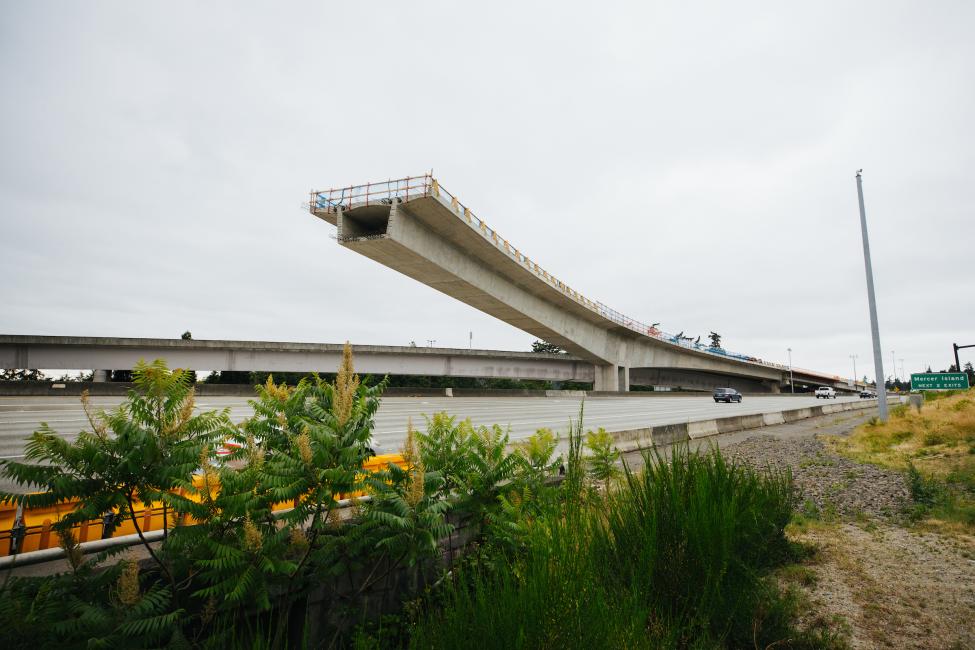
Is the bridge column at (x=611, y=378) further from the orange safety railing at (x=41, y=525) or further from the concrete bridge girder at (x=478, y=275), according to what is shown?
the orange safety railing at (x=41, y=525)

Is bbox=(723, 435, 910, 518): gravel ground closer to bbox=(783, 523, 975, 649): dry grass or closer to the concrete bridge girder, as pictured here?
bbox=(783, 523, 975, 649): dry grass

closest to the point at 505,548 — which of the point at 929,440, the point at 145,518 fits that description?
the point at 145,518

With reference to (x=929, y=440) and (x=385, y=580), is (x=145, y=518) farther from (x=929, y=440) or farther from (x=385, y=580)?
(x=929, y=440)

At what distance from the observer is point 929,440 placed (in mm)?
12672

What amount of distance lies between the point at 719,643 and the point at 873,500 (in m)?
6.28

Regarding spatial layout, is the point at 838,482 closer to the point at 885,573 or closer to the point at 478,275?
the point at 885,573

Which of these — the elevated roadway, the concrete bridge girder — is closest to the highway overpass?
the elevated roadway

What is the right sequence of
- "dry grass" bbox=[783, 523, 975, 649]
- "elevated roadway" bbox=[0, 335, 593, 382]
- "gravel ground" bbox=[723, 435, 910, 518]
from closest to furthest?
"dry grass" bbox=[783, 523, 975, 649]
"gravel ground" bbox=[723, 435, 910, 518]
"elevated roadway" bbox=[0, 335, 593, 382]

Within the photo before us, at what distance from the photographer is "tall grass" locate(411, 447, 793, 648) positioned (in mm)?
2613

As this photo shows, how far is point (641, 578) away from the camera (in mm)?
3469

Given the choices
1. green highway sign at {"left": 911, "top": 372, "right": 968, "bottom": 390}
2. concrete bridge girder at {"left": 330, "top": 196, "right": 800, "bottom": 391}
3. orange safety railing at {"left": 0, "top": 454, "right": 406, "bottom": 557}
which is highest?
concrete bridge girder at {"left": 330, "top": 196, "right": 800, "bottom": 391}

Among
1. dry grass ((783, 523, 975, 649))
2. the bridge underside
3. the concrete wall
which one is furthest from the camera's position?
the bridge underside

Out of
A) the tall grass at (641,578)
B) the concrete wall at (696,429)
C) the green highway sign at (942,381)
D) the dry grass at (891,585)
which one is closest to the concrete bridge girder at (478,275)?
the concrete wall at (696,429)

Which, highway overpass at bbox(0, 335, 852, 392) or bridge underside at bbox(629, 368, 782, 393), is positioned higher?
highway overpass at bbox(0, 335, 852, 392)
